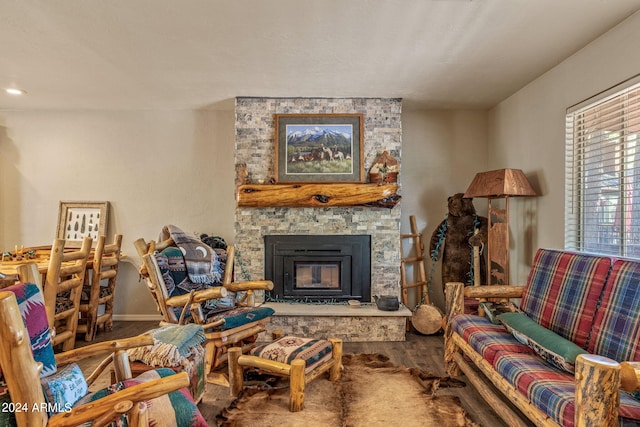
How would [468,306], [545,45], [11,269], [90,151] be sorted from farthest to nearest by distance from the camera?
[90,151]
[468,306]
[11,269]
[545,45]

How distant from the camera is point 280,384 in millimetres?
2711

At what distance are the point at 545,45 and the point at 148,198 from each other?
13.8 feet

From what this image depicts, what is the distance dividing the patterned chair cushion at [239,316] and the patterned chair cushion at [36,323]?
135cm

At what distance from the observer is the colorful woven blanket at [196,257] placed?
9.96ft

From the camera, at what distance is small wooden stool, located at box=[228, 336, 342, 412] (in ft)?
7.59

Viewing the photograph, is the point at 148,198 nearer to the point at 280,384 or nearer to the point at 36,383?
the point at 280,384

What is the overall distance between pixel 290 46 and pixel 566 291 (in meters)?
2.43

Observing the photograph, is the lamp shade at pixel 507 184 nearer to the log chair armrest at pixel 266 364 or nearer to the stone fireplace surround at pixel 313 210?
the stone fireplace surround at pixel 313 210

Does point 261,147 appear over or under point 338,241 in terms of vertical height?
over

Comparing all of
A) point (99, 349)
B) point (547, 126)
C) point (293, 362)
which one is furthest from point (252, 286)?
point (547, 126)

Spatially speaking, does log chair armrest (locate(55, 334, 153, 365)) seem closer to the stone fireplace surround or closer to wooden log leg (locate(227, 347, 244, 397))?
wooden log leg (locate(227, 347, 244, 397))

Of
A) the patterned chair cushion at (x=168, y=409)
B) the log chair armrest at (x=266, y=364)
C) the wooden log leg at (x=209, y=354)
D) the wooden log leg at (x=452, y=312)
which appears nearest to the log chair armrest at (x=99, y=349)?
the patterned chair cushion at (x=168, y=409)

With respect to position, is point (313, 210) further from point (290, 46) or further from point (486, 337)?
point (486, 337)

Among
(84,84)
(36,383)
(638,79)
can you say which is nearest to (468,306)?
(638,79)
